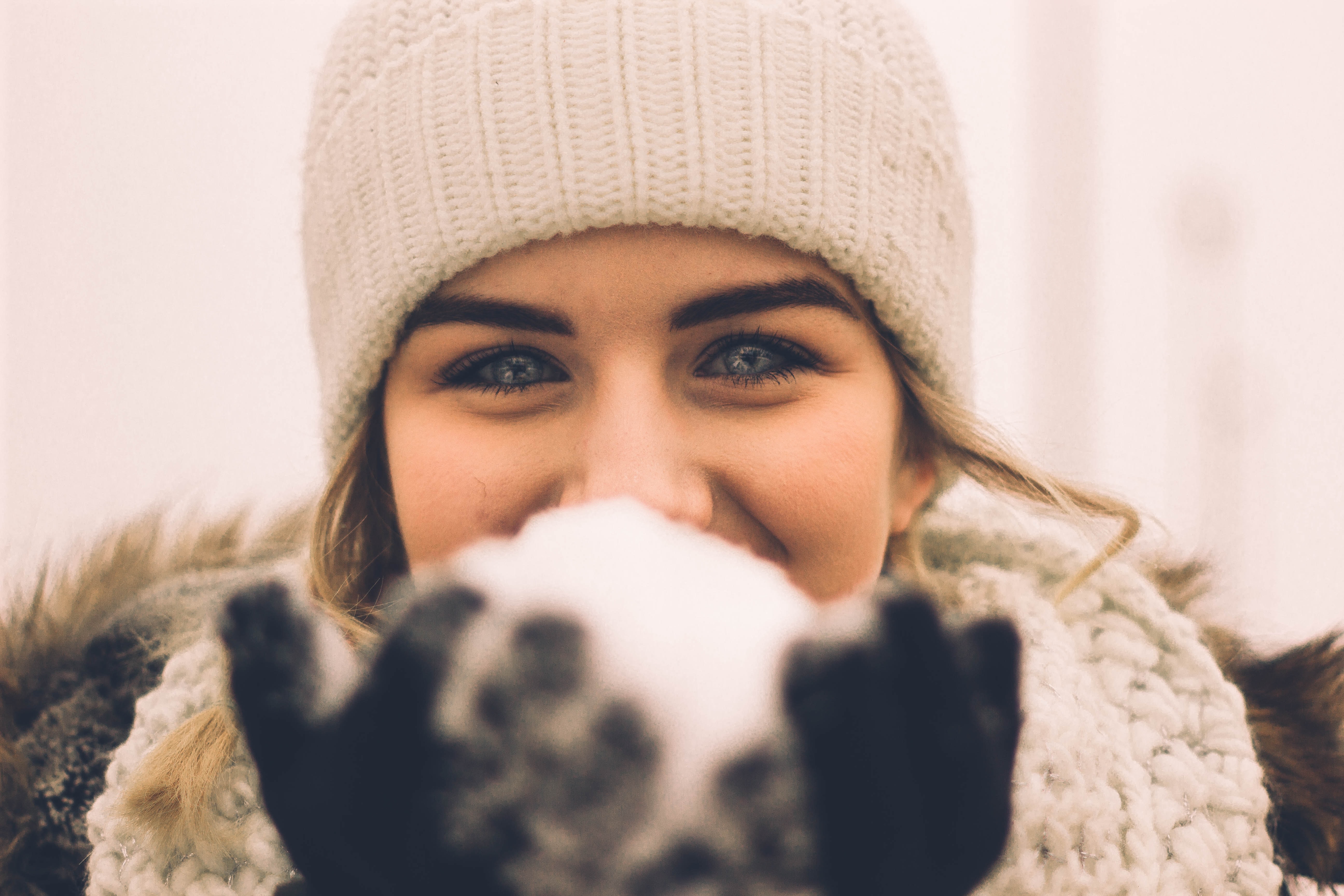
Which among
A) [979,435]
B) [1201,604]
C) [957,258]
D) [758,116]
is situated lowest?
[1201,604]

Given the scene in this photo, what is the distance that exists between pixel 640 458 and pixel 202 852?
0.38 m

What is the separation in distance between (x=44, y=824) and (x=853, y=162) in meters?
0.74

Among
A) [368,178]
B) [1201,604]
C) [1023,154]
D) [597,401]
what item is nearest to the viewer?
[597,401]

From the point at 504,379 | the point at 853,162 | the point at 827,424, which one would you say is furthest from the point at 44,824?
the point at 853,162

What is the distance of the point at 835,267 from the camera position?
0.66m

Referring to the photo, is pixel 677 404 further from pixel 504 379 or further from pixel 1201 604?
pixel 1201 604

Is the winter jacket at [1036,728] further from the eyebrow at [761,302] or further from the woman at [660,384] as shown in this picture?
the eyebrow at [761,302]

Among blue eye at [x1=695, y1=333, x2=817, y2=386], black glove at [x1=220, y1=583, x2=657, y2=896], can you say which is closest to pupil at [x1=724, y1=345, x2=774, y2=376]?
blue eye at [x1=695, y1=333, x2=817, y2=386]

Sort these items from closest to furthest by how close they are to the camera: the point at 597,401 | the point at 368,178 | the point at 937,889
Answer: the point at 937,889 < the point at 597,401 < the point at 368,178

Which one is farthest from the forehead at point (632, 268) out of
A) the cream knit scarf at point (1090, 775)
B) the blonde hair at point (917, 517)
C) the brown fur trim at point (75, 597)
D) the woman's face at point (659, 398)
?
the brown fur trim at point (75, 597)

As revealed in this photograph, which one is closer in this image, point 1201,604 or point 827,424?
point 827,424

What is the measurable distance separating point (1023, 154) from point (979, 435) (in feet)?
3.58

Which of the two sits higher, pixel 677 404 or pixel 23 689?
pixel 677 404

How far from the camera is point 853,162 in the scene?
0.67m
